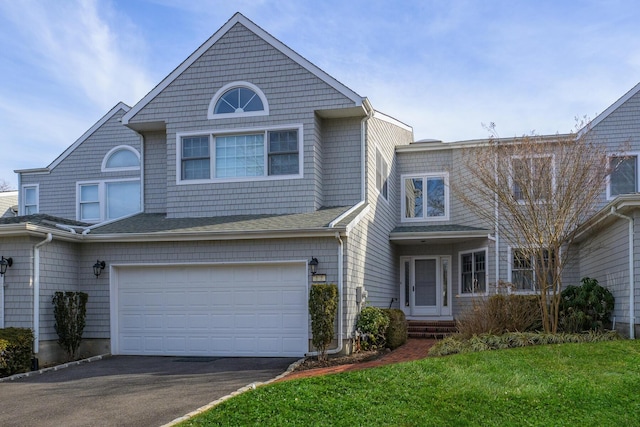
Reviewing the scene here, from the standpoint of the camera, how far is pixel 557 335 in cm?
1146

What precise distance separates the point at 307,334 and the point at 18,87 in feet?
37.9

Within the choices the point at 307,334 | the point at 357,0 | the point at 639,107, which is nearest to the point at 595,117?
the point at 639,107

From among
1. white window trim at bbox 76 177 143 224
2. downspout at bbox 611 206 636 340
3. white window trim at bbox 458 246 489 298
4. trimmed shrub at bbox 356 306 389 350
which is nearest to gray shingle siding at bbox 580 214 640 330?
downspout at bbox 611 206 636 340

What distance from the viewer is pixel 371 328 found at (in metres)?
13.2

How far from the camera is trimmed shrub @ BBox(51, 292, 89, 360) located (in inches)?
504

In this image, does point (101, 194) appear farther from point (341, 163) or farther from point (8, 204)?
point (8, 204)

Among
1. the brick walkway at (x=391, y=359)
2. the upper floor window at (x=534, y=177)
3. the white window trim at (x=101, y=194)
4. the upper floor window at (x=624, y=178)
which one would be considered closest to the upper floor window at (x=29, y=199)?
the white window trim at (x=101, y=194)

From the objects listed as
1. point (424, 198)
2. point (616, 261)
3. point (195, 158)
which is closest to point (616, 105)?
point (424, 198)

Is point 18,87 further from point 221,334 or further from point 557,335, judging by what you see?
point 557,335

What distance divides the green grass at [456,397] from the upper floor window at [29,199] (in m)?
16.4

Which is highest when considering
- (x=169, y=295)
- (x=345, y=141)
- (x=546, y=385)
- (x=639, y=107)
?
(x=639, y=107)

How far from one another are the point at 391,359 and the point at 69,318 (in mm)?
6914

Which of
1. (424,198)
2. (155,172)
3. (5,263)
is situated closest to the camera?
A: (5,263)

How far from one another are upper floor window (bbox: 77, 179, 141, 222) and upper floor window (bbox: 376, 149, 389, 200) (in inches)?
319
